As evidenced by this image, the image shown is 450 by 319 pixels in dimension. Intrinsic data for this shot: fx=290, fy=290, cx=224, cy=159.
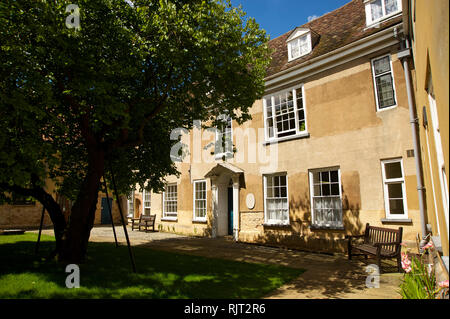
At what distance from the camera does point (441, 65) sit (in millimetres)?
2889

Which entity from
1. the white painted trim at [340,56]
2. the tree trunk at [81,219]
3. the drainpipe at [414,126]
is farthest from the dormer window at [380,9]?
the tree trunk at [81,219]

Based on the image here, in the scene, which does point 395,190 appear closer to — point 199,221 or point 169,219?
point 199,221

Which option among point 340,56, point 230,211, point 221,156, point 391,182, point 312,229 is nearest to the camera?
point 391,182

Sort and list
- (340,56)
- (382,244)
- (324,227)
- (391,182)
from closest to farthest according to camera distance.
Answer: (382,244) < (391,182) < (324,227) < (340,56)

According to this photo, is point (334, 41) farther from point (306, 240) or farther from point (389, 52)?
point (306, 240)

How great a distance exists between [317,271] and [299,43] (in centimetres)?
1001

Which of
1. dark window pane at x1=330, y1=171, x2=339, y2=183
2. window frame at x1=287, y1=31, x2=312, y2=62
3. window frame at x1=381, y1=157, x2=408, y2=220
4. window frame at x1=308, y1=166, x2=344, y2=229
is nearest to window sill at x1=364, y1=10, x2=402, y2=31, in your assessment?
window frame at x1=287, y1=31, x2=312, y2=62

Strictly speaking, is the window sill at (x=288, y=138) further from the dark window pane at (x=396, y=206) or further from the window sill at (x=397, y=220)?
the window sill at (x=397, y=220)

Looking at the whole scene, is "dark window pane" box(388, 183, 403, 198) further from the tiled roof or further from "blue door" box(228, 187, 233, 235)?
"blue door" box(228, 187, 233, 235)

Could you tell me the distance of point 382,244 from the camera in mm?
7223

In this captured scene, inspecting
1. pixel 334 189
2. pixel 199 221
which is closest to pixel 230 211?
pixel 199 221

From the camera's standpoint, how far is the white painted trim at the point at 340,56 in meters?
9.86
